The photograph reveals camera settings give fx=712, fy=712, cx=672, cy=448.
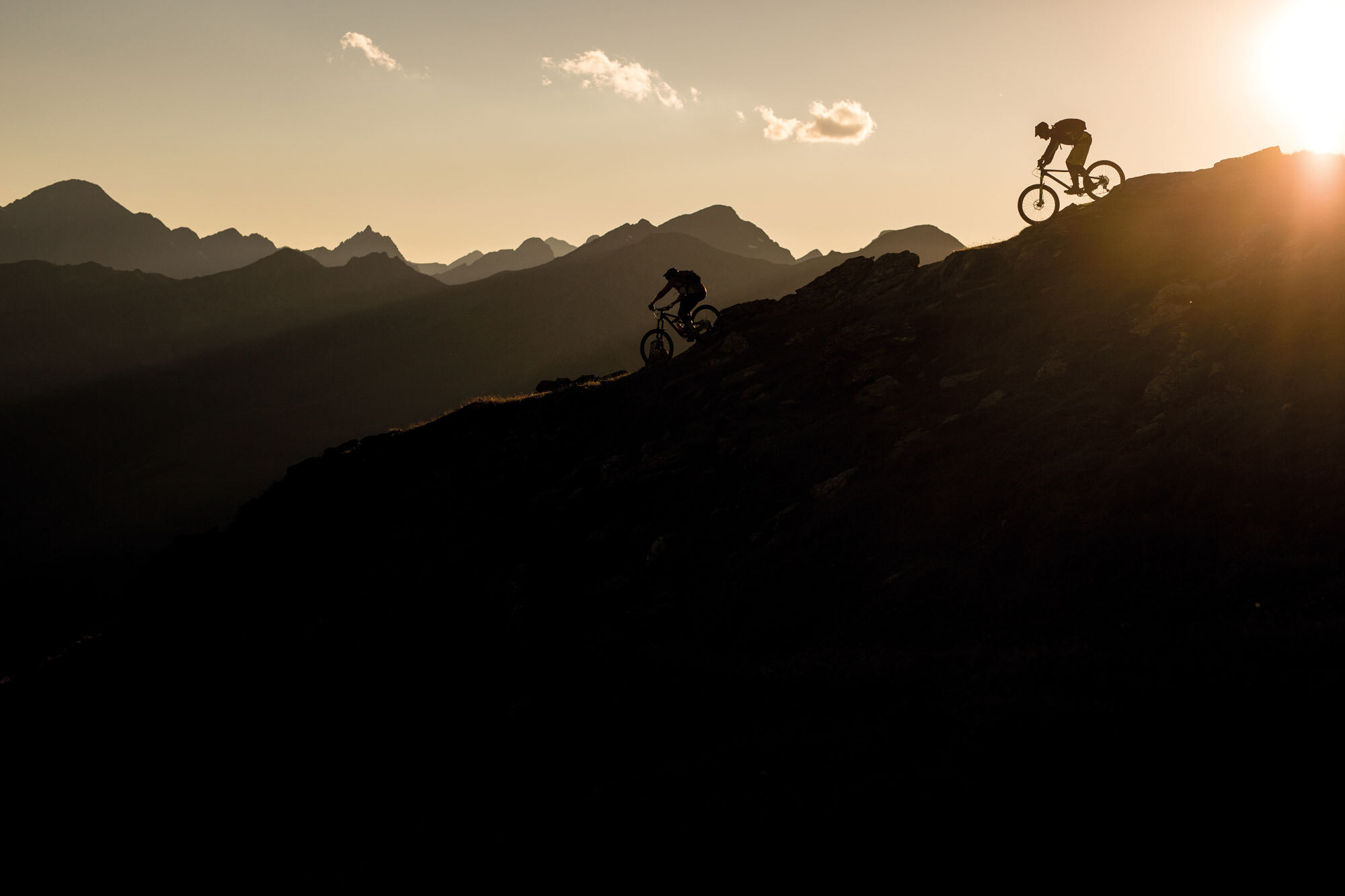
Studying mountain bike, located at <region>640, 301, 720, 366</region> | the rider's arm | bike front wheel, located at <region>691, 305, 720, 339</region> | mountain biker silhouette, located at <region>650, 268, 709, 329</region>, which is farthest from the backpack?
the rider's arm

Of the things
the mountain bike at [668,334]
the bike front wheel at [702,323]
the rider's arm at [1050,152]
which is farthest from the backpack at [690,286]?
the rider's arm at [1050,152]

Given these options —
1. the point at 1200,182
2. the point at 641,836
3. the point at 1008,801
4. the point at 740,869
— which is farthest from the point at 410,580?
the point at 1200,182

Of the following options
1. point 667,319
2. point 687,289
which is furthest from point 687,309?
point 667,319

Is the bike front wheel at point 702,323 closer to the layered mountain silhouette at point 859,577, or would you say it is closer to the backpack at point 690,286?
the backpack at point 690,286

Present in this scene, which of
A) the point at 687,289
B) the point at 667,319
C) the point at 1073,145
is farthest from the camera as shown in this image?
the point at 667,319

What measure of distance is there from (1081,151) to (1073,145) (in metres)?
0.44

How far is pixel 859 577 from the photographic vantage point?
14.4 metres

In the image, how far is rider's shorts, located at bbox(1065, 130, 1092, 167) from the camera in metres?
24.9

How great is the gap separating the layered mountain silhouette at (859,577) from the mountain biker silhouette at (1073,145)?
215 cm

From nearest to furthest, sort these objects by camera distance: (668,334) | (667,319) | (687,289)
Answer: (687,289), (667,319), (668,334)

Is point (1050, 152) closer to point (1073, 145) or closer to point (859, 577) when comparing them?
point (1073, 145)

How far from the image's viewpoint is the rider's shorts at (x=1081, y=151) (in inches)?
981

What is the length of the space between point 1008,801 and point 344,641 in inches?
649

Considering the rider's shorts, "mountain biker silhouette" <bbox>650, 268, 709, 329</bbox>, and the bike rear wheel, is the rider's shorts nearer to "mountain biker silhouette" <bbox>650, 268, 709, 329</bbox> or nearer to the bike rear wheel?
"mountain biker silhouette" <bbox>650, 268, 709, 329</bbox>
